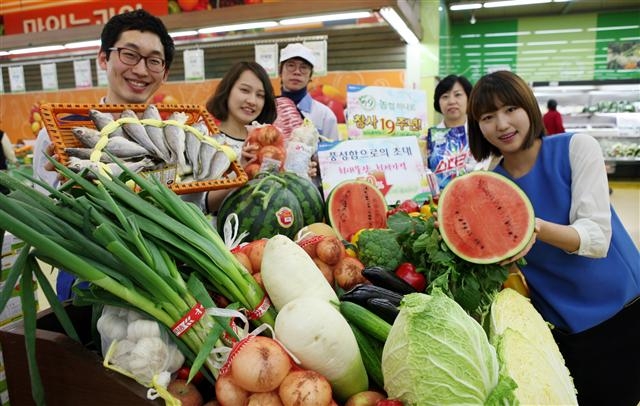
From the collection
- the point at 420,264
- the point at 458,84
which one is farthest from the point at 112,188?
the point at 458,84

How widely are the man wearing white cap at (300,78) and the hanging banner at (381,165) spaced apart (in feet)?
3.04

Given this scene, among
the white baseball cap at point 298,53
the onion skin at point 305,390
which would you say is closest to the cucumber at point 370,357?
the onion skin at point 305,390

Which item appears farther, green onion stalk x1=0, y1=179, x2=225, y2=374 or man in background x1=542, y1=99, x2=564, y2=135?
man in background x1=542, y1=99, x2=564, y2=135

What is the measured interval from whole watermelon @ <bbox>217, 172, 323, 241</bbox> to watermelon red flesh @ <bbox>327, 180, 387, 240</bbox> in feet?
0.31

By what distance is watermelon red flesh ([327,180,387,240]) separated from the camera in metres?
1.89

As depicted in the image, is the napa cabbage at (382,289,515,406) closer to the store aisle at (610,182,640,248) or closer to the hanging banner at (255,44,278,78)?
the hanging banner at (255,44,278,78)

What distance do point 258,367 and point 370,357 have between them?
0.98 ft

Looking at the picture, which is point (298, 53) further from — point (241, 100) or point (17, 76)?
point (17, 76)

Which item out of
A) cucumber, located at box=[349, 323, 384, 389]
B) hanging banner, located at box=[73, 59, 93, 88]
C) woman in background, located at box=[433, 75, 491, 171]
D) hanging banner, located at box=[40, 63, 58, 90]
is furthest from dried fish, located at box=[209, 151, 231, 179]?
hanging banner, located at box=[40, 63, 58, 90]

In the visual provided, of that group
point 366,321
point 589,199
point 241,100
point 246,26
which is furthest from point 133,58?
point 246,26

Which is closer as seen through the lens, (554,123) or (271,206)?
(271,206)

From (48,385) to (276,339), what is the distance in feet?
1.70

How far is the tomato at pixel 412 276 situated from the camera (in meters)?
1.35

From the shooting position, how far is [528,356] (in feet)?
3.33
